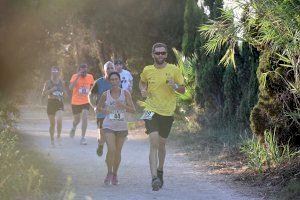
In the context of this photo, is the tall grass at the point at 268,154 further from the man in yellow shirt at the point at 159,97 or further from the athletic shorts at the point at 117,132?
the athletic shorts at the point at 117,132

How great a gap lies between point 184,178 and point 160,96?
1.81 metres

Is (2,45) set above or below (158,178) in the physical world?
above

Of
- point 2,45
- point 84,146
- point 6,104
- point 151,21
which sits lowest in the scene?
point 84,146

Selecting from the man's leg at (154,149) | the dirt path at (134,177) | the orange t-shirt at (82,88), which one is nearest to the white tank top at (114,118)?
the man's leg at (154,149)

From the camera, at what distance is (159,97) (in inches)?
356

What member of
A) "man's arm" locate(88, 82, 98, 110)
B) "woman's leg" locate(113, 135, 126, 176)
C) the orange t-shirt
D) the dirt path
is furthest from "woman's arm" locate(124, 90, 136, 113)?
the orange t-shirt

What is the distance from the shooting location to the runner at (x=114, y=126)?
9.24 metres

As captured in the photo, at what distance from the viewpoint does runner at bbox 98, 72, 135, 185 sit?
30.3 ft

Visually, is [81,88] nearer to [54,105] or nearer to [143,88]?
[54,105]

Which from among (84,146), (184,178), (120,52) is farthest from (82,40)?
(184,178)

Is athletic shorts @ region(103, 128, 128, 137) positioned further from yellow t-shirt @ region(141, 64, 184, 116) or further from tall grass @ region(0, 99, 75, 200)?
tall grass @ region(0, 99, 75, 200)

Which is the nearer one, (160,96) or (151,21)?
(160,96)

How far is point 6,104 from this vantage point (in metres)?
12.3

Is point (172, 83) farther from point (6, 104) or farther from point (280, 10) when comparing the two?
point (6, 104)
